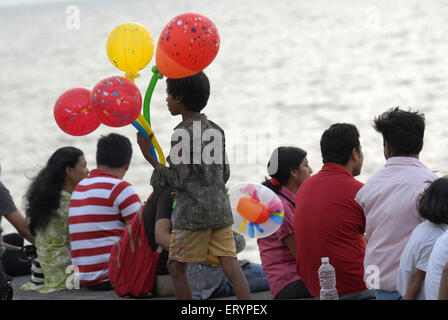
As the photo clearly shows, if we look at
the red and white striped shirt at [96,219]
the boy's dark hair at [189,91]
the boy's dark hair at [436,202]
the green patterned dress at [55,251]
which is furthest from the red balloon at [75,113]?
the boy's dark hair at [436,202]

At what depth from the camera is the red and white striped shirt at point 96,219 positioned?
5.30 meters

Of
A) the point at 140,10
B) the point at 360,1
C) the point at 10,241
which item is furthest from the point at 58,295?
the point at 140,10

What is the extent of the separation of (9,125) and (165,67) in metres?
18.7

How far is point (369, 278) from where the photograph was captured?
411cm

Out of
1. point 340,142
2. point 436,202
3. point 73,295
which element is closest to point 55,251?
point 73,295

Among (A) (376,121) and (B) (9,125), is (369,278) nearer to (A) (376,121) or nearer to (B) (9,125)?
(A) (376,121)

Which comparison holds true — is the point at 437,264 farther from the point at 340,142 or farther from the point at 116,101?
the point at 116,101

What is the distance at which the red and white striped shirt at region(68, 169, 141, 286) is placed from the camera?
209 inches

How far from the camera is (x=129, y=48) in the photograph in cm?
422

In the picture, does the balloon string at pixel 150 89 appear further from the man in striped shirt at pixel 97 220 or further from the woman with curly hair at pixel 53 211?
the woman with curly hair at pixel 53 211

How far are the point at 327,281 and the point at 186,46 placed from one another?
146 cm

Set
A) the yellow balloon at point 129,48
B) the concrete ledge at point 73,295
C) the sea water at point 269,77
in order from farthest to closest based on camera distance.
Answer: the sea water at point 269,77 → the concrete ledge at point 73,295 → the yellow balloon at point 129,48

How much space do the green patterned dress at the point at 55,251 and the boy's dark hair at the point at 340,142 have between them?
1.91 meters
